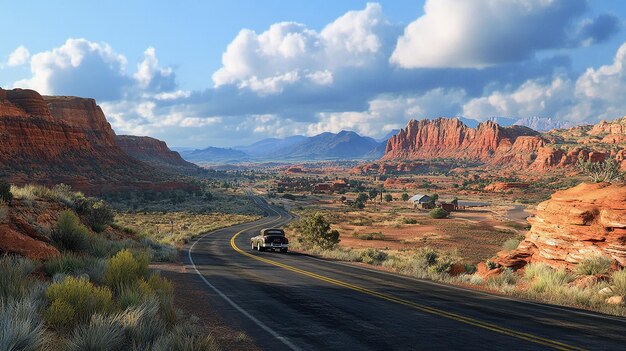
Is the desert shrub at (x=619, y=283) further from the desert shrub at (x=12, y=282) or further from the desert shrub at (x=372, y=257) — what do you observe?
the desert shrub at (x=12, y=282)

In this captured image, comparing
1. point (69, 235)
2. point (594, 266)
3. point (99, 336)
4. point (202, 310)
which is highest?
point (69, 235)

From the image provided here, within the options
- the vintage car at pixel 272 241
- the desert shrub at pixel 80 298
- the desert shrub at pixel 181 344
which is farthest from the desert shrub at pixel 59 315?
the vintage car at pixel 272 241

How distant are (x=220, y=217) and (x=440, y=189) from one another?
84866 millimetres

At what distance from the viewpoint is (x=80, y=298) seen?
801 cm

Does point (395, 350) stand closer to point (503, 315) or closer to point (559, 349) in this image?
point (559, 349)

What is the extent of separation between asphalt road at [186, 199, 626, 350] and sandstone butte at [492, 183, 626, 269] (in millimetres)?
5070

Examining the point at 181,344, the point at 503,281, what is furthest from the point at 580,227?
the point at 181,344

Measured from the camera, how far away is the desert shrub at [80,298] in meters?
7.85

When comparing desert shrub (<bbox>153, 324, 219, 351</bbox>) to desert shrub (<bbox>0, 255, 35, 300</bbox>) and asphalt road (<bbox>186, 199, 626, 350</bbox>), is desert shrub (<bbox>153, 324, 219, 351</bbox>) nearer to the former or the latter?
asphalt road (<bbox>186, 199, 626, 350</bbox>)

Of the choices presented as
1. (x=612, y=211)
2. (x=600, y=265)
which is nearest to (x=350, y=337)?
(x=600, y=265)

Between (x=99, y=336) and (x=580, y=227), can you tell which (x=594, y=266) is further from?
(x=99, y=336)

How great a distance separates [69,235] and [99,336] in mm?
12037

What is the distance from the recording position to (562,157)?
525 ft

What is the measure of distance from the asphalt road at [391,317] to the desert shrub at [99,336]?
8.83 ft
